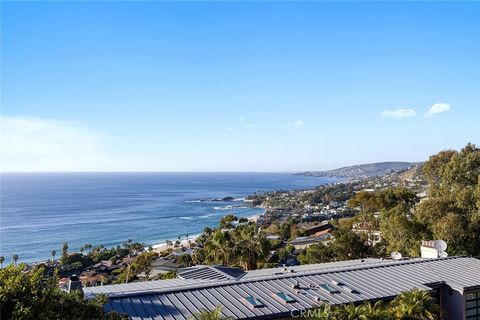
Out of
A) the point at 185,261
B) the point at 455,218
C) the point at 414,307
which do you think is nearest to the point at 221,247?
the point at 455,218

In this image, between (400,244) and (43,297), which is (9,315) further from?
(400,244)

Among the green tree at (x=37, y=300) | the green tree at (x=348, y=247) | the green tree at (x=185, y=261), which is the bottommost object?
the green tree at (x=185, y=261)

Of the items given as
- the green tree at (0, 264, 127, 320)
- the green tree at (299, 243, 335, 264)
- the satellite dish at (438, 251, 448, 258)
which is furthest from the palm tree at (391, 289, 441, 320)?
the green tree at (299, 243, 335, 264)

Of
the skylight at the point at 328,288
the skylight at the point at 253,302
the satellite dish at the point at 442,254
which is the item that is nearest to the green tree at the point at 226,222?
the satellite dish at the point at 442,254

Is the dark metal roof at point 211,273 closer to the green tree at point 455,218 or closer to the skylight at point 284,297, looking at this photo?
the skylight at point 284,297

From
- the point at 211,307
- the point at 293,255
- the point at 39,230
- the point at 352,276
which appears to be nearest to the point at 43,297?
the point at 211,307

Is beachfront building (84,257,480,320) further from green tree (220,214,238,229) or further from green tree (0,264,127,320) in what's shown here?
green tree (220,214,238,229)

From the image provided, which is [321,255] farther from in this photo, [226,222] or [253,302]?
[253,302]
